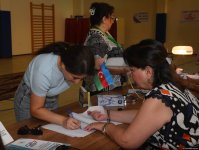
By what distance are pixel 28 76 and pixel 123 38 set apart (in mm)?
9774

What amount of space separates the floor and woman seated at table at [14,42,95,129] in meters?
1.93

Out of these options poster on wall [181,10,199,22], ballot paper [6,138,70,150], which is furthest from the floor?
poster on wall [181,10,199,22]

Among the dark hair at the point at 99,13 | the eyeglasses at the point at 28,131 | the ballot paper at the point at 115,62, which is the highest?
the dark hair at the point at 99,13

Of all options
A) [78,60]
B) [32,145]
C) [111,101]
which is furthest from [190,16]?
[32,145]

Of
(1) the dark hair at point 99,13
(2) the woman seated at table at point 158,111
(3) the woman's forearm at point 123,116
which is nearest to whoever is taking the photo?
(2) the woman seated at table at point 158,111

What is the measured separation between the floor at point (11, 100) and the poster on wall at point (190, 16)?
220 inches

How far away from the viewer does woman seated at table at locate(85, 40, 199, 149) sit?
130 cm

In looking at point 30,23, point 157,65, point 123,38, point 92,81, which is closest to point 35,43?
point 30,23

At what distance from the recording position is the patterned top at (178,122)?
1310 mm

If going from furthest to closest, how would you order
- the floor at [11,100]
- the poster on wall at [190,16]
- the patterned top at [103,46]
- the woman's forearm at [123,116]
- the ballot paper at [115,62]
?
the poster on wall at [190,16] → the floor at [11,100] → the patterned top at [103,46] → the ballot paper at [115,62] → the woman's forearm at [123,116]

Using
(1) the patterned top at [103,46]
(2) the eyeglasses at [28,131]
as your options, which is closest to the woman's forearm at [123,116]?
(2) the eyeglasses at [28,131]

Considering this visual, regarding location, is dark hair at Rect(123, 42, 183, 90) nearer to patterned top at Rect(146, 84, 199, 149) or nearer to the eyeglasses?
patterned top at Rect(146, 84, 199, 149)

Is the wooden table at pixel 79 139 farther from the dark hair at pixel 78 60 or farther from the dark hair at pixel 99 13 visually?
the dark hair at pixel 99 13

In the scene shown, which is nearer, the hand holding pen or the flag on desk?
the hand holding pen
